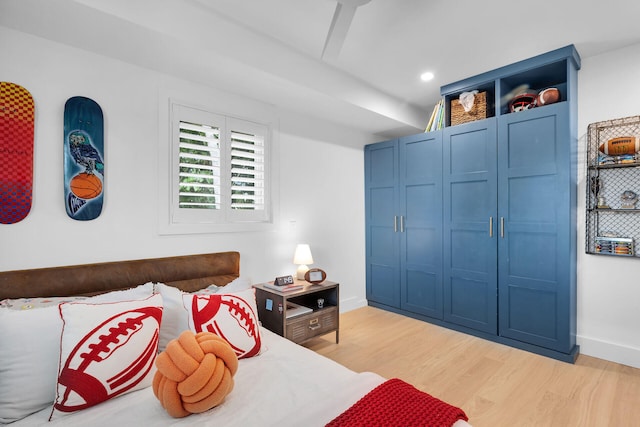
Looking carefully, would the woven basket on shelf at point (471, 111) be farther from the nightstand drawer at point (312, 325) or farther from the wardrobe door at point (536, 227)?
the nightstand drawer at point (312, 325)

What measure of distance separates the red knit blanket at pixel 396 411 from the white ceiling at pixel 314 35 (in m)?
1.76

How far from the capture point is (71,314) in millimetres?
1397

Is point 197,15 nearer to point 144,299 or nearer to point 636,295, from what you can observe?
point 144,299

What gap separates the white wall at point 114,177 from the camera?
6.19 ft

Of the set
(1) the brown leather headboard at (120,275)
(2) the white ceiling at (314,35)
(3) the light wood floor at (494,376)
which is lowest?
(3) the light wood floor at (494,376)

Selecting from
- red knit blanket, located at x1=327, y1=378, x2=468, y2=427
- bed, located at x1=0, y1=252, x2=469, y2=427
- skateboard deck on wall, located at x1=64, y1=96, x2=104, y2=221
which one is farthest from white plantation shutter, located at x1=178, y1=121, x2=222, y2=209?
red knit blanket, located at x1=327, y1=378, x2=468, y2=427

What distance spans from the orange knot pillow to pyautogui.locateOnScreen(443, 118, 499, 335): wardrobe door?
2621 millimetres

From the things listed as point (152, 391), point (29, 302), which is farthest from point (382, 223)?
point (29, 302)

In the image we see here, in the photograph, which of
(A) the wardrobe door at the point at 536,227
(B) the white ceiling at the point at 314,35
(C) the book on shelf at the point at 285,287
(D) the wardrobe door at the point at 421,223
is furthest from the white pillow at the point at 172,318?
(A) the wardrobe door at the point at 536,227

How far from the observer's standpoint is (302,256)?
10.0 ft

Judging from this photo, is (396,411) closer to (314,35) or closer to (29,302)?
(29,302)

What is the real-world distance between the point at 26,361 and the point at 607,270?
385 centimetres

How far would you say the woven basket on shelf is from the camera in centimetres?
310

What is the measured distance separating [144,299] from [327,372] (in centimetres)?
102
